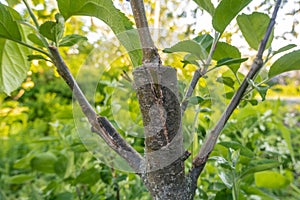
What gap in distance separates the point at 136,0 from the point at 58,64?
98 mm

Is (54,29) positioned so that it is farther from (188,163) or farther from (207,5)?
(188,163)

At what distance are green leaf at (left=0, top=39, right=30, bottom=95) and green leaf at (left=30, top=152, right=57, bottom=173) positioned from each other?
0.25 m

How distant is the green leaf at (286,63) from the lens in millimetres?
382

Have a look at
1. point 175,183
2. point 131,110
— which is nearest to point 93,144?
point 131,110

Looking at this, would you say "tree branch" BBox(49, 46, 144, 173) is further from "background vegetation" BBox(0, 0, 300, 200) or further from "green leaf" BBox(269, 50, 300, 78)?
"green leaf" BBox(269, 50, 300, 78)

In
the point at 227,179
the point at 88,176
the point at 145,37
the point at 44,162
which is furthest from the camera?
the point at 44,162

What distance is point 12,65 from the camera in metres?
0.53

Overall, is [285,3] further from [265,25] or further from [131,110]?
[131,110]

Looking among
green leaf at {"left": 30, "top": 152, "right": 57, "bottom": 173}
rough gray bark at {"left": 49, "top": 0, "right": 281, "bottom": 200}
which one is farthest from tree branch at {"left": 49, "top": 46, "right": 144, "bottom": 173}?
green leaf at {"left": 30, "top": 152, "right": 57, "bottom": 173}

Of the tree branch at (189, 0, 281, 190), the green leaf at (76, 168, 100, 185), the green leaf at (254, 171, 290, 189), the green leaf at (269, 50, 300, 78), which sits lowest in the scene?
the green leaf at (254, 171, 290, 189)

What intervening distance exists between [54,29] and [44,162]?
431 mm

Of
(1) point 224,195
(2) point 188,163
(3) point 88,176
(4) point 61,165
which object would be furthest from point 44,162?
(1) point 224,195

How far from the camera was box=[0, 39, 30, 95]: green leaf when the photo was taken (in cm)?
52

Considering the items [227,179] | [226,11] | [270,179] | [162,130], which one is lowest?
[270,179]
